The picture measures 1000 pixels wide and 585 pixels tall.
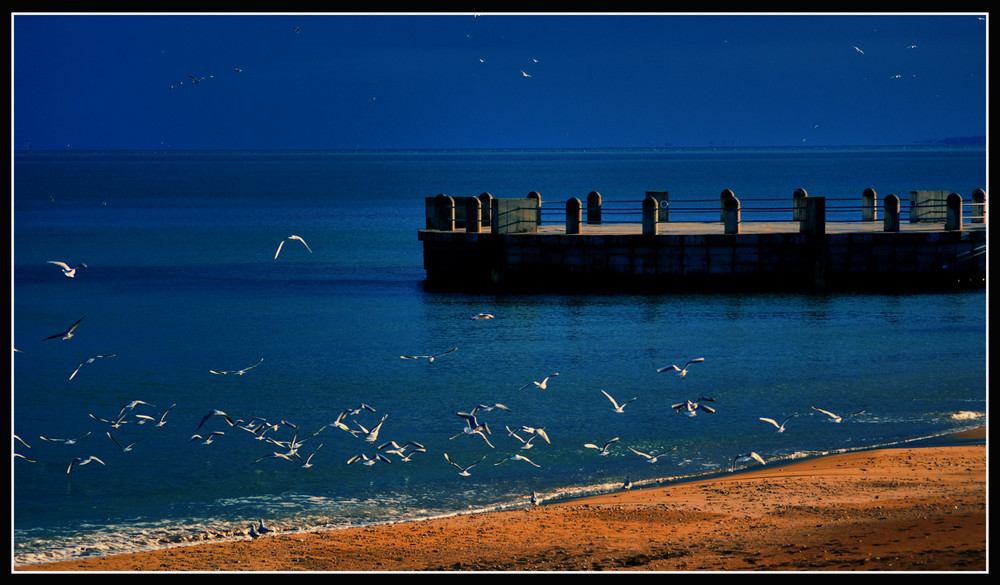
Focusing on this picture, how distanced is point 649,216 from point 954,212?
956cm

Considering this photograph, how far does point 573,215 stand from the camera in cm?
3425

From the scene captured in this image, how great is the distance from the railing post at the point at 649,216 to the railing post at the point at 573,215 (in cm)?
200

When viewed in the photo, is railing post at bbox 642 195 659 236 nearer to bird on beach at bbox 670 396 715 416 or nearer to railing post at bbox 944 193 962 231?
railing post at bbox 944 193 962 231

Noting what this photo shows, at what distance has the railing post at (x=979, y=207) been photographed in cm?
3712

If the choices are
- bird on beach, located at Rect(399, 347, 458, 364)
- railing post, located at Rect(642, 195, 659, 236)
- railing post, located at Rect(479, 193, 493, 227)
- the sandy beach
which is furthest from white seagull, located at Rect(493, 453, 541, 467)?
railing post, located at Rect(479, 193, 493, 227)

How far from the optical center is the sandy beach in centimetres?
1130

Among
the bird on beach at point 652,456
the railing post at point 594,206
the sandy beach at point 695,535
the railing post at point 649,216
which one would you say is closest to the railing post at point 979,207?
the railing post at point 649,216

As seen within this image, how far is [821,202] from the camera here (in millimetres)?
33156

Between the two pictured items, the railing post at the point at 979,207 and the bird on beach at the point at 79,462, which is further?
the railing post at the point at 979,207

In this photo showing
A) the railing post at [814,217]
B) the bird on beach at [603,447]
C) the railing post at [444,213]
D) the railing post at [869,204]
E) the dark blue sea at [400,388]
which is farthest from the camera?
the railing post at [869,204]

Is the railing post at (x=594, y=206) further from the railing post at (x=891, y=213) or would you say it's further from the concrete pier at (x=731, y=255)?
the railing post at (x=891, y=213)

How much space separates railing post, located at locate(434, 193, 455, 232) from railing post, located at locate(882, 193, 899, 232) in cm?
1382

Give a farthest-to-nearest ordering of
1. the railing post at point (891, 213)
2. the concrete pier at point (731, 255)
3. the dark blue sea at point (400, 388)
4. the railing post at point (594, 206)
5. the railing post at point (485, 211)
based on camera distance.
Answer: the railing post at point (594, 206), the railing post at point (485, 211), the concrete pier at point (731, 255), the railing post at point (891, 213), the dark blue sea at point (400, 388)

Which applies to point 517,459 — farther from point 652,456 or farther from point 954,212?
point 954,212
